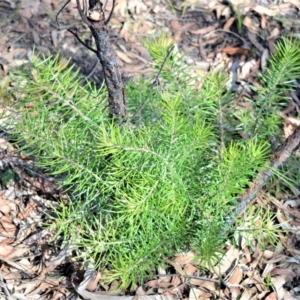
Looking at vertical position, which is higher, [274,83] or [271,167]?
[274,83]

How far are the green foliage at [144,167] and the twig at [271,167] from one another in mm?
43

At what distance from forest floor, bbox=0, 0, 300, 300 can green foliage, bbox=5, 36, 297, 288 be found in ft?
0.53

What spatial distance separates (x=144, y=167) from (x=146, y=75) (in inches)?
44.9

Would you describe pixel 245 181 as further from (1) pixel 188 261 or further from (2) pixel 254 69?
(2) pixel 254 69

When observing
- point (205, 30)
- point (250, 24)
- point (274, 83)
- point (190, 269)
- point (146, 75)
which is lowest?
point (190, 269)

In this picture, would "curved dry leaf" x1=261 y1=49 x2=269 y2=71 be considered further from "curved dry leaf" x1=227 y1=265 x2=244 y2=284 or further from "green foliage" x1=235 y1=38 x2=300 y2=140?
"curved dry leaf" x1=227 y1=265 x2=244 y2=284

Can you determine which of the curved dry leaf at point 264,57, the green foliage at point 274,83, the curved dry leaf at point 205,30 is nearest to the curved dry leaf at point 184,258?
the green foliage at point 274,83

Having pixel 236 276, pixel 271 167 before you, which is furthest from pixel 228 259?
pixel 271 167

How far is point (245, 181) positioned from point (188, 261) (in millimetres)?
431

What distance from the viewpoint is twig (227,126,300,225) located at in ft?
5.86

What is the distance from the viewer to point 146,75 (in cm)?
267

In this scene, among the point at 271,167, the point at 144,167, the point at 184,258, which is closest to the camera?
the point at 144,167

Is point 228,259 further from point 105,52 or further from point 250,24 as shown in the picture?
point 250,24

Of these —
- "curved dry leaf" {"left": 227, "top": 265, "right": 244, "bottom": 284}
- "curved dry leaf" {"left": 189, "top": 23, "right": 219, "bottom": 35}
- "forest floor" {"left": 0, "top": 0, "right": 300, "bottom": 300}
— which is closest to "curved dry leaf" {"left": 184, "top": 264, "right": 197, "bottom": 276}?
"forest floor" {"left": 0, "top": 0, "right": 300, "bottom": 300}
